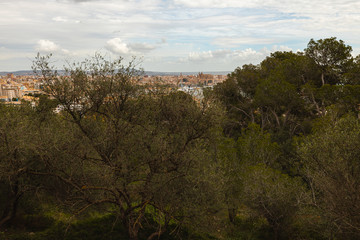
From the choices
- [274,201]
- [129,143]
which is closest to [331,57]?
[274,201]

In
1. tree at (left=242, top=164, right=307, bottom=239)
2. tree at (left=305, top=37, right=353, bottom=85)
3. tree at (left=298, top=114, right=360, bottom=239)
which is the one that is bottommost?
tree at (left=242, top=164, right=307, bottom=239)

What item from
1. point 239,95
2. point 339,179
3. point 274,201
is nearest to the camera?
point 339,179

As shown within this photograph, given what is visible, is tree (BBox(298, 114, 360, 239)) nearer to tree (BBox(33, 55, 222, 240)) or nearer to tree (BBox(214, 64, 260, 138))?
tree (BBox(33, 55, 222, 240))

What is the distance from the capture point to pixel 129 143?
11.7 m

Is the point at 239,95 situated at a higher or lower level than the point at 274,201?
higher

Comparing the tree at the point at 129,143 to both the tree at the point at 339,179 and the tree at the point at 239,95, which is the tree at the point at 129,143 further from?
the tree at the point at 239,95

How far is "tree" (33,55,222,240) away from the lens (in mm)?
11133

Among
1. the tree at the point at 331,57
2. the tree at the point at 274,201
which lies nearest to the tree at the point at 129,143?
the tree at the point at 274,201

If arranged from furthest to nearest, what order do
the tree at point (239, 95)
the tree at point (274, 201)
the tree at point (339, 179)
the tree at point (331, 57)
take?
the tree at point (239, 95) < the tree at point (331, 57) < the tree at point (274, 201) < the tree at point (339, 179)

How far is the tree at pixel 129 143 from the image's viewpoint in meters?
11.1

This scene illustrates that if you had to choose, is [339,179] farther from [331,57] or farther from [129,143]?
[331,57]

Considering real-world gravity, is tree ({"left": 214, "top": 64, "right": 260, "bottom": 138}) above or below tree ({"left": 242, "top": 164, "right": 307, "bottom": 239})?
above

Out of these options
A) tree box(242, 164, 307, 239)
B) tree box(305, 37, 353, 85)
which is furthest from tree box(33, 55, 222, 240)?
tree box(305, 37, 353, 85)

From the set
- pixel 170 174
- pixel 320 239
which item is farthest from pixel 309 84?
pixel 170 174
